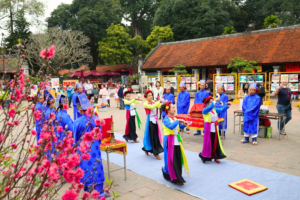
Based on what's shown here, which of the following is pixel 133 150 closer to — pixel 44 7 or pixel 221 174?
pixel 221 174

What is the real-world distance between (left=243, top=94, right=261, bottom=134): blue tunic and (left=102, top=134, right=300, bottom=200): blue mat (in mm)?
1721

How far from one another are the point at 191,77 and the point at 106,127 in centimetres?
1342

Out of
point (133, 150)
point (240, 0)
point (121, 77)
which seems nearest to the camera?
point (133, 150)

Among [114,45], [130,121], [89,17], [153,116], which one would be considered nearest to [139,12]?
[89,17]

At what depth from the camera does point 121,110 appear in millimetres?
14625

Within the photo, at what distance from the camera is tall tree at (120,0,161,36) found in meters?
39.2

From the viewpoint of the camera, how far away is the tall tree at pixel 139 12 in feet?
128

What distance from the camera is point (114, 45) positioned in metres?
29.6

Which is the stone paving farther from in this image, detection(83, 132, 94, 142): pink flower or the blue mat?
detection(83, 132, 94, 142): pink flower

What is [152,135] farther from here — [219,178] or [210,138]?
[219,178]

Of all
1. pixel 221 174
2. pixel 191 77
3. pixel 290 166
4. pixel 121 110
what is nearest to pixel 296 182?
pixel 290 166

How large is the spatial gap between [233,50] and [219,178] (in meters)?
18.3

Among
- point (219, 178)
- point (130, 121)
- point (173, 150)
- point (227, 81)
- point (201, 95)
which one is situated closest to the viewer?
point (173, 150)

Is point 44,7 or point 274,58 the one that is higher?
point 44,7
